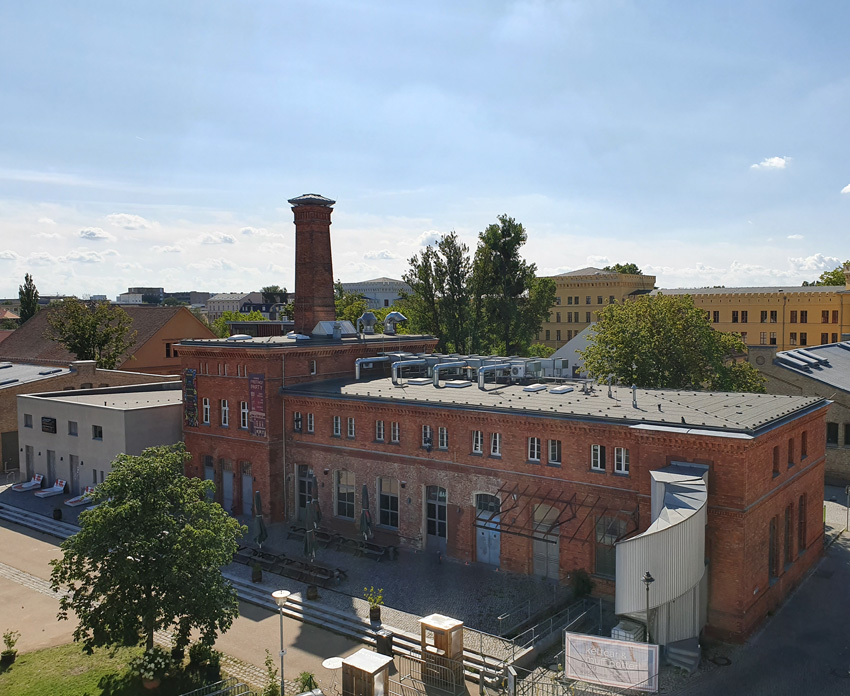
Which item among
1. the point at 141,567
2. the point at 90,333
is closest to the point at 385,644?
the point at 141,567

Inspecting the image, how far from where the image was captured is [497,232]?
6075cm

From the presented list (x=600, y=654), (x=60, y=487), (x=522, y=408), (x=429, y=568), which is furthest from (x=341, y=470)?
(x=60, y=487)

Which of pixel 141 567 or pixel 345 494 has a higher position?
pixel 141 567

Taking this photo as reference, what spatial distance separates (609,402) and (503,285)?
113 feet

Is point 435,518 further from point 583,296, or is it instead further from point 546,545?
point 583,296

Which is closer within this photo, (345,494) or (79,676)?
(79,676)

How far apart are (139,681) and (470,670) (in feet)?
31.5

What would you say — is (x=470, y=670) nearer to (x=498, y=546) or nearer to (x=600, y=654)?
(x=600, y=654)

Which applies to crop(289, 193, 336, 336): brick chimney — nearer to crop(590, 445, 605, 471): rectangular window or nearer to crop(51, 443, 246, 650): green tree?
crop(590, 445, 605, 471): rectangular window

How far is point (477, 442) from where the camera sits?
1111 inches

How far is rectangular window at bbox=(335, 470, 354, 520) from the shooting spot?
3253cm

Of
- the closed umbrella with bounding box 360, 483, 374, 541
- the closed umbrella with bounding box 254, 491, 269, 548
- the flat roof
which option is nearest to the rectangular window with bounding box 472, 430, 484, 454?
the flat roof

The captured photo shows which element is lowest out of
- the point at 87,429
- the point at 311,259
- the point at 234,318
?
the point at 87,429

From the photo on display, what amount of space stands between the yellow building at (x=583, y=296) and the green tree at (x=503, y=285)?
Answer: 23.6 metres
